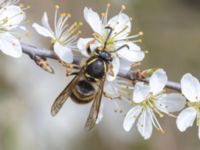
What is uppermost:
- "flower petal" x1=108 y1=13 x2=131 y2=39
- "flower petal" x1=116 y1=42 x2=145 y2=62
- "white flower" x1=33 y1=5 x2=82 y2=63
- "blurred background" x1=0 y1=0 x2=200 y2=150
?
"white flower" x1=33 y1=5 x2=82 y2=63

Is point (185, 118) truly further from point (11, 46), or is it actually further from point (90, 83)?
point (11, 46)

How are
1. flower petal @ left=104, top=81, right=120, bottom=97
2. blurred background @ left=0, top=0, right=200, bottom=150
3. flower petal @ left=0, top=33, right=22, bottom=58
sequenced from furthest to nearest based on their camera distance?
blurred background @ left=0, top=0, right=200, bottom=150 → flower petal @ left=104, top=81, right=120, bottom=97 → flower petal @ left=0, top=33, right=22, bottom=58

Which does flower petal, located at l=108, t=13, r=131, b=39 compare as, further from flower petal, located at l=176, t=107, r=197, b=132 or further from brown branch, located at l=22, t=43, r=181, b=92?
flower petal, located at l=176, t=107, r=197, b=132

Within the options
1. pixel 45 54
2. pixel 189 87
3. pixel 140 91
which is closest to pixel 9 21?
pixel 45 54

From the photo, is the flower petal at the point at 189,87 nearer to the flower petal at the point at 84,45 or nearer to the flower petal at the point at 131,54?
the flower petal at the point at 131,54

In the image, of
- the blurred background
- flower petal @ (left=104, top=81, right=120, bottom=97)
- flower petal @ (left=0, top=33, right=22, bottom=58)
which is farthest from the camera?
the blurred background

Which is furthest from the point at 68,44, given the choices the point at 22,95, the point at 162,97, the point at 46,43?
the point at 46,43

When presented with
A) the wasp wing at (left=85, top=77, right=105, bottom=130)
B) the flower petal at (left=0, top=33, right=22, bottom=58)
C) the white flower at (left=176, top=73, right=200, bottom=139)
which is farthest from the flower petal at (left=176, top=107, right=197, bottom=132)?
the flower petal at (left=0, top=33, right=22, bottom=58)
